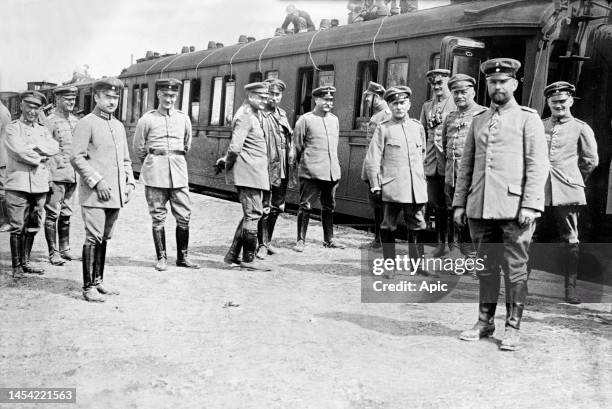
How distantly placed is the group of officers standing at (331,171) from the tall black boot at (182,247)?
0.06 feet

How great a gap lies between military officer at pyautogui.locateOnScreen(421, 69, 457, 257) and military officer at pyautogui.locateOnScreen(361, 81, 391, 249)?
95 centimetres

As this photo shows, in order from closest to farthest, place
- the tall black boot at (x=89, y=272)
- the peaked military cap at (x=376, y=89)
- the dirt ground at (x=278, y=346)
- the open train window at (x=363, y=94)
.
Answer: the dirt ground at (x=278, y=346) < the tall black boot at (x=89, y=272) < the peaked military cap at (x=376, y=89) < the open train window at (x=363, y=94)

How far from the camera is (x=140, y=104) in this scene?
20.6 m

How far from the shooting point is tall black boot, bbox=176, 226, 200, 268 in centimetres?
794

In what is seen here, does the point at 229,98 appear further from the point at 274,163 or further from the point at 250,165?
the point at 250,165

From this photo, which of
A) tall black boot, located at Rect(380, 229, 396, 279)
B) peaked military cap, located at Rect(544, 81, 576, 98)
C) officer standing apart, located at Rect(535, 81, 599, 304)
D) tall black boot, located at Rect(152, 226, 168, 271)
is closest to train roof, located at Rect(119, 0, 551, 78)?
peaked military cap, located at Rect(544, 81, 576, 98)

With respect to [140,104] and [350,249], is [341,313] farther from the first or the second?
[140,104]

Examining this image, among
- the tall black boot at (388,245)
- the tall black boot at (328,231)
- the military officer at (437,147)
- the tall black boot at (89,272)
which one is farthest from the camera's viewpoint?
the tall black boot at (328,231)

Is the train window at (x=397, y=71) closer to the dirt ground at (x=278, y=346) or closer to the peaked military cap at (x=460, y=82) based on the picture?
the peaked military cap at (x=460, y=82)

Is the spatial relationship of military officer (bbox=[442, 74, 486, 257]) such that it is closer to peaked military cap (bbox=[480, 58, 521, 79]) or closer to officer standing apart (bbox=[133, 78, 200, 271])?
peaked military cap (bbox=[480, 58, 521, 79])

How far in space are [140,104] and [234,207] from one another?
836 cm

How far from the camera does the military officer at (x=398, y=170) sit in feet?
25.0

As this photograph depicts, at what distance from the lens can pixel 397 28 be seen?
35.2 ft

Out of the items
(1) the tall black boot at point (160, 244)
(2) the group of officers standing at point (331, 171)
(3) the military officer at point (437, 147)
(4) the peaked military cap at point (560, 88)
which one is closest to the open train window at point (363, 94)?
(2) the group of officers standing at point (331, 171)
